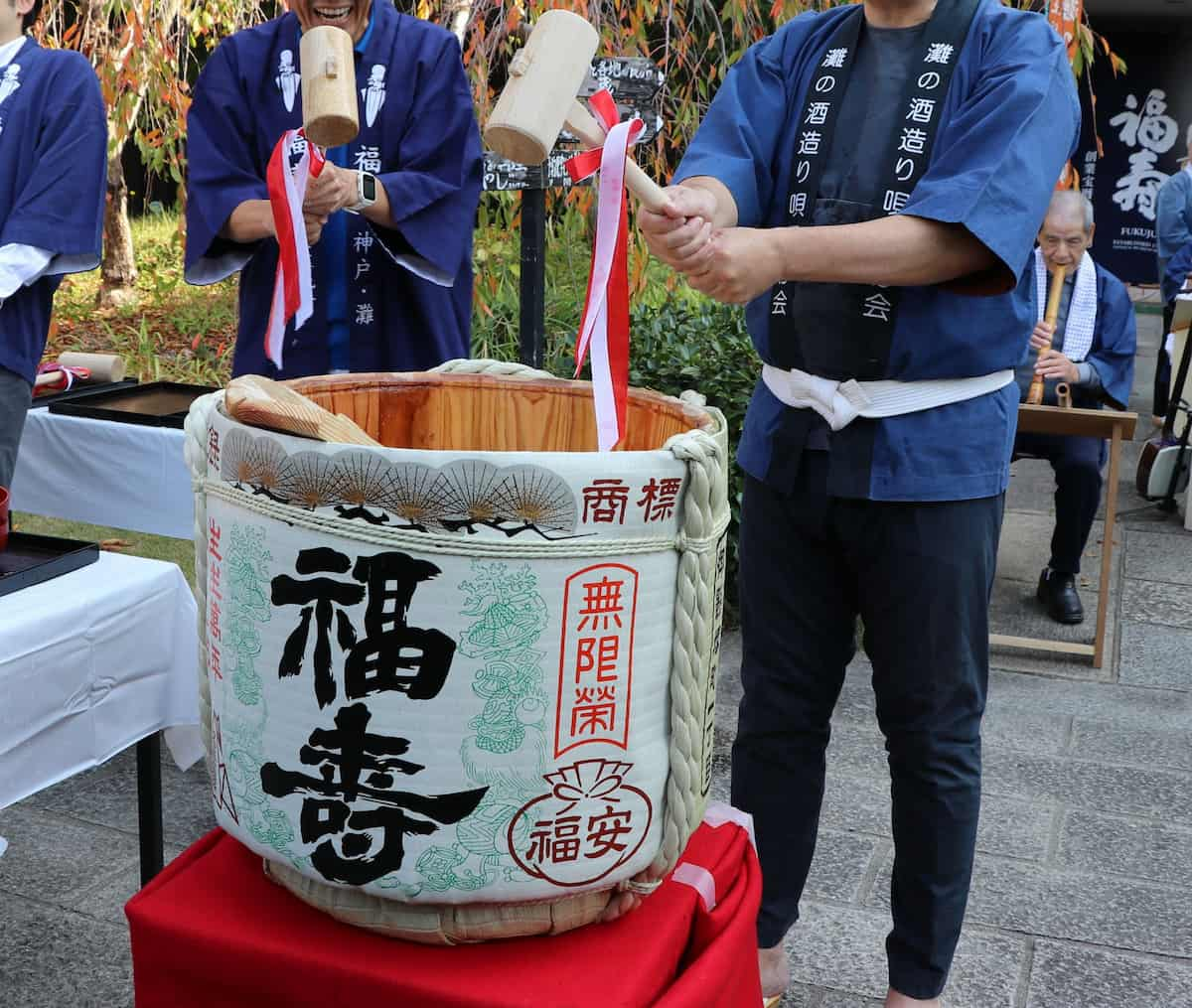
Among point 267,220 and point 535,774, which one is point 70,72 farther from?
point 535,774

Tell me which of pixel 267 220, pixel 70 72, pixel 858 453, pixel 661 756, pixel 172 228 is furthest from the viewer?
pixel 172 228

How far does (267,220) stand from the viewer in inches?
109

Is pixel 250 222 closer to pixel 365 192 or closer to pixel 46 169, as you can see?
pixel 365 192

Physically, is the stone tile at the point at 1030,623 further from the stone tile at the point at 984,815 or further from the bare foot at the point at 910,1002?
the bare foot at the point at 910,1002

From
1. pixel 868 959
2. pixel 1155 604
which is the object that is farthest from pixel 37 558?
pixel 1155 604

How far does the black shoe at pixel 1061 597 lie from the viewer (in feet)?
16.0

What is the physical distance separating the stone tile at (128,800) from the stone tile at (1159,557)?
3.98 meters

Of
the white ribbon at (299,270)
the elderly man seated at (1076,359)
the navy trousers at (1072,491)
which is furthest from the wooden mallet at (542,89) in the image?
the navy trousers at (1072,491)

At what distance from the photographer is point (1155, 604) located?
5.12 m

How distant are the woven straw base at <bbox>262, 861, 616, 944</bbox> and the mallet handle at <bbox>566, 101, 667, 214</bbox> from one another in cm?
84

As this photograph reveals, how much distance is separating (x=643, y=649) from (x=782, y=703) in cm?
81

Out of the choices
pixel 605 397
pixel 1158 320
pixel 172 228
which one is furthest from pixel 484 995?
pixel 1158 320

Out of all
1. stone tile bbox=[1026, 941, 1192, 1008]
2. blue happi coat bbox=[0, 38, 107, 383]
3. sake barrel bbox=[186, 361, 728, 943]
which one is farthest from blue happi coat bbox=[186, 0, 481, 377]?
stone tile bbox=[1026, 941, 1192, 1008]

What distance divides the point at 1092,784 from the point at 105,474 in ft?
9.15
